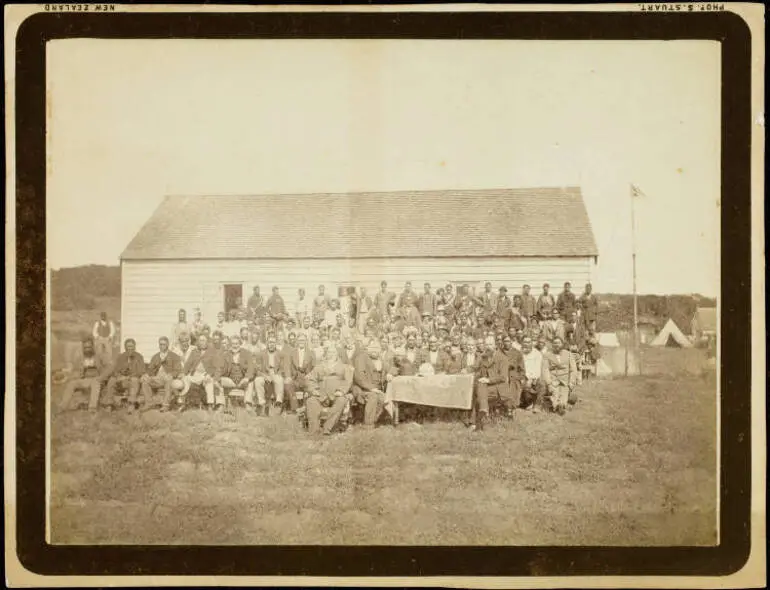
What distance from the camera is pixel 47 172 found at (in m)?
3.01

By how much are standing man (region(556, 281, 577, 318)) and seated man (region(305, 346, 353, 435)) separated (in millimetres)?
1262

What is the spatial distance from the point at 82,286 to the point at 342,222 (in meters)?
1.49

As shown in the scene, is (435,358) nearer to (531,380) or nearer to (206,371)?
(531,380)

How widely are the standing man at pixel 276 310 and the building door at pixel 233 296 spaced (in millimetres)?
162

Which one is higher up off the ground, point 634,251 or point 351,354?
point 634,251

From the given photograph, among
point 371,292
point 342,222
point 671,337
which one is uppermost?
point 342,222

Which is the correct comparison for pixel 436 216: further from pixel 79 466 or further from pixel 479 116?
pixel 79 466

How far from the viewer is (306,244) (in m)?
3.13

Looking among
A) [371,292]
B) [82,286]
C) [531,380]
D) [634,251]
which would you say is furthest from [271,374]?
[634,251]

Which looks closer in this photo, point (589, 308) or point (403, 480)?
point (403, 480)

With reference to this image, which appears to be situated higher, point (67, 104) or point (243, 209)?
point (67, 104)

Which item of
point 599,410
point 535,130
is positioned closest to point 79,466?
point 599,410

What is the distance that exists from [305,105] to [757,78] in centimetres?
250

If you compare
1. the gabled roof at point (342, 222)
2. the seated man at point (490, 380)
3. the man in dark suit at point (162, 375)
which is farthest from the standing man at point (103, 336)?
the seated man at point (490, 380)
